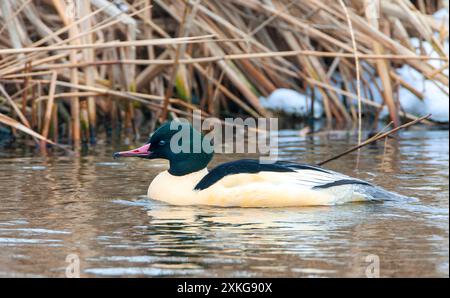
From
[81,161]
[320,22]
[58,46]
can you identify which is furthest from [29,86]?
[320,22]

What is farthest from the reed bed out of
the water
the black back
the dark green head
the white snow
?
the black back

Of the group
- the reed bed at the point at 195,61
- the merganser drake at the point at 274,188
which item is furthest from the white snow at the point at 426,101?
the merganser drake at the point at 274,188

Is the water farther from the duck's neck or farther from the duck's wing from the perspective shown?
the duck's neck

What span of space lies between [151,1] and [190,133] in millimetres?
4111

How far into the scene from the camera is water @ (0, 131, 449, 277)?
4.97 meters

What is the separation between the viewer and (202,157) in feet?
23.6

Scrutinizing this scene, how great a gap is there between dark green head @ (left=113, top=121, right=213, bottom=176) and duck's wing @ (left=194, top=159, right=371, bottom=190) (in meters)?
0.29

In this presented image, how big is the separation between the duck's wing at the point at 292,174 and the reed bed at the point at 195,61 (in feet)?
6.74

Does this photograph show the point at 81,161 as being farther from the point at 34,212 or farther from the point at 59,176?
the point at 34,212

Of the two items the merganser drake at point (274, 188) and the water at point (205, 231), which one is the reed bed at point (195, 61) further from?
the merganser drake at point (274, 188)

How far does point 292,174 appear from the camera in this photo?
22.4ft

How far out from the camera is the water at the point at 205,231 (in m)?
4.97

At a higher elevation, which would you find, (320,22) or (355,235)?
(320,22)
